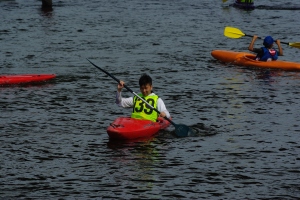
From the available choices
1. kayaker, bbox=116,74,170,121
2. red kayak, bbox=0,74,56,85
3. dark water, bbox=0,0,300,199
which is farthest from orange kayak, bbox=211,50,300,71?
kayaker, bbox=116,74,170,121

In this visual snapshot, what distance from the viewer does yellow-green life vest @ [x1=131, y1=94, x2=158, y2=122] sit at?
15352 millimetres

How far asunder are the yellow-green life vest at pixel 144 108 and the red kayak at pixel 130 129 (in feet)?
0.54

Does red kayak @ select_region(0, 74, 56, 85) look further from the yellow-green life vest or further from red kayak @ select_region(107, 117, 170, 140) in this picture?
red kayak @ select_region(107, 117, 170, 140)

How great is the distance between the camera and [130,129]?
14984 millimetres

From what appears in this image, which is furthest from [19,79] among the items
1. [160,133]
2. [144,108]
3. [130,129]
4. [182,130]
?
[130,129]

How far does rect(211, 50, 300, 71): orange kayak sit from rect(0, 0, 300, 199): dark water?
35cm

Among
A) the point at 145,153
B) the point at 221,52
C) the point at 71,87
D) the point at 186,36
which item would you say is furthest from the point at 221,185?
the point at 186,36

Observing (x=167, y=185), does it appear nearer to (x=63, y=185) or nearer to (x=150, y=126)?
(x=63, y=185)

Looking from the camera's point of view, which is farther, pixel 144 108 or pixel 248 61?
pixel 248 61

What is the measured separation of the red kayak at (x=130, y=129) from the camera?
14.9 meters

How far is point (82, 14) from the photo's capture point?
142ft

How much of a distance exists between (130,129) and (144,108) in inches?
25.7

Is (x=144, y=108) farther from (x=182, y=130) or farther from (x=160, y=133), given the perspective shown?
(x=182, y=130)

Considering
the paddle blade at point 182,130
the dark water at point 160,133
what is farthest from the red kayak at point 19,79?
the paddle blade at point 182,130
